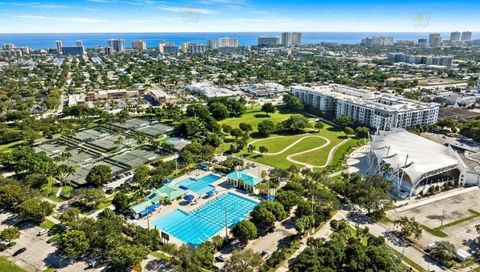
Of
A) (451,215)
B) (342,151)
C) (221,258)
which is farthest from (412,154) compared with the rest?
(221,258)

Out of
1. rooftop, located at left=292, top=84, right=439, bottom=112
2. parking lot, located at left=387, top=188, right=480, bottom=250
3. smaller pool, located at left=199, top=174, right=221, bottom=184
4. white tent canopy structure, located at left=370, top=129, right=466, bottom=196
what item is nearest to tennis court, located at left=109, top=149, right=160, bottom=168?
smaller pool, located at left=199, top=174, right=221, bottom=184

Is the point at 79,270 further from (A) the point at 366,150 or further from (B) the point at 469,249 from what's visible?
(A) the point at 366,150

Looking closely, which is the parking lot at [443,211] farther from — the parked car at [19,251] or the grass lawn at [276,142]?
the parked car at [19,251]

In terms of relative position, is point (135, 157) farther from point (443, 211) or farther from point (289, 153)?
point (443, 211)

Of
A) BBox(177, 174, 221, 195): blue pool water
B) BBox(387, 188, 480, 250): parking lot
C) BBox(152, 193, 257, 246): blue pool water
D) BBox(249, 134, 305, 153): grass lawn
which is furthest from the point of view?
BBox(249, 134, 305, 153): grass lawn

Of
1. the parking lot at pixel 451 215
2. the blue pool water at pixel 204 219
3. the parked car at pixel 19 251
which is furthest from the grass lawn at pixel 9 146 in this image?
the parking lot at pixel 451 215

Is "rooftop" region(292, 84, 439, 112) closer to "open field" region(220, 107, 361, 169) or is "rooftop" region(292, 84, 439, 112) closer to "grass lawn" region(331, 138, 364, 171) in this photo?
"open field" region(220, 107, 361, 169)
